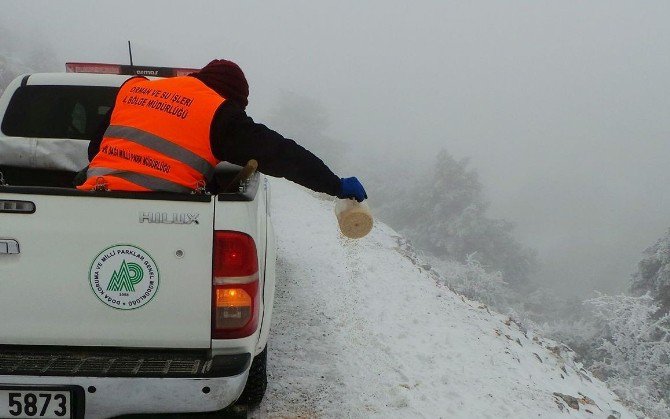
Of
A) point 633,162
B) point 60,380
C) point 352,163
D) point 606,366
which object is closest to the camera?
point 60,380

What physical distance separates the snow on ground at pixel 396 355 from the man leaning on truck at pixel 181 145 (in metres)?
2.10

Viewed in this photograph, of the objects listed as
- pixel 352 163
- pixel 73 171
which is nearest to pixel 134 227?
pixel 73 171

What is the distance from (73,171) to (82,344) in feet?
8.38

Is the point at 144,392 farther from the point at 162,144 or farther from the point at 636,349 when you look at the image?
the point at 636,349

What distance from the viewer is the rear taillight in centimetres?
216

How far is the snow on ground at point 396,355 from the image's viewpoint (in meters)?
4.28

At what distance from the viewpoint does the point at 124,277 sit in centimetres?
209

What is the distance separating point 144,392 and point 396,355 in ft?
12.4

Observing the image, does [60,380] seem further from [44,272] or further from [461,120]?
[461,120]

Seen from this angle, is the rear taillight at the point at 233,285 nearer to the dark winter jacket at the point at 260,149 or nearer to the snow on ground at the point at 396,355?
the dark winter jacket at the point at 260,149

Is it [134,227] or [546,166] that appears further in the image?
[546,166]

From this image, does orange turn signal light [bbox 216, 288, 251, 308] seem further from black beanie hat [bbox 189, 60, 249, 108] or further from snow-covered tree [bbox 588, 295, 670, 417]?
snow-covered tree [bbox 588, 295, 670, 417]

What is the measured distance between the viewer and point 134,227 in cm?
208

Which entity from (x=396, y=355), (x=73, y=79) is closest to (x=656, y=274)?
(x=396, y=355)
